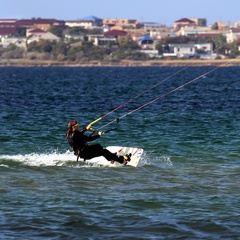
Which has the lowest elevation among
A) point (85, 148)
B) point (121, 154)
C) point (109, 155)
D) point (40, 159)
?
point (40, 159)

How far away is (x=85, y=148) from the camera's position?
22328 mm

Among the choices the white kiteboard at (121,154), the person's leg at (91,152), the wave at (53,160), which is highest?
the person's leg at (91,152)

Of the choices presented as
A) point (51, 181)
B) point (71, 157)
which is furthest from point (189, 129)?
point (51, 181)

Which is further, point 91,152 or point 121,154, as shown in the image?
point 121,154

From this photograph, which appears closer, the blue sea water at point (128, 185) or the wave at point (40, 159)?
the blue sea water at point (128, 185)

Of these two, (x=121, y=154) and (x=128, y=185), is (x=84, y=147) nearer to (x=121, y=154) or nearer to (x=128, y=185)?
(x=121, y=154)

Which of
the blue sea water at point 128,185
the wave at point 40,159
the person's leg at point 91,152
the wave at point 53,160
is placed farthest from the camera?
the wave at point 40,159

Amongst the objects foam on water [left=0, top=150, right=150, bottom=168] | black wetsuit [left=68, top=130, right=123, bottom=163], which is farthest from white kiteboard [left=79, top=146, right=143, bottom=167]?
black wetsuit [left=68, top=130, right=123, bottom=163]

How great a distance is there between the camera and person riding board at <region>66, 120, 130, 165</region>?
2186 cm

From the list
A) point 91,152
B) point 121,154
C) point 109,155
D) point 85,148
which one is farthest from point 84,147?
Result: point 121,154

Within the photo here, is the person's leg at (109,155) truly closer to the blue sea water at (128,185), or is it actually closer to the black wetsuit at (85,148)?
the black wetsuit at (85,148)

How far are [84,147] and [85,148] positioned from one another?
0.05 meters

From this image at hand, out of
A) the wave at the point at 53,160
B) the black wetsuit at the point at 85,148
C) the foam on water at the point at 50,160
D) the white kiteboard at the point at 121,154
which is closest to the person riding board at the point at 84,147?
the black wetsuit at the point at 85,148

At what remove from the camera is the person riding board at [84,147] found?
2186 cm
